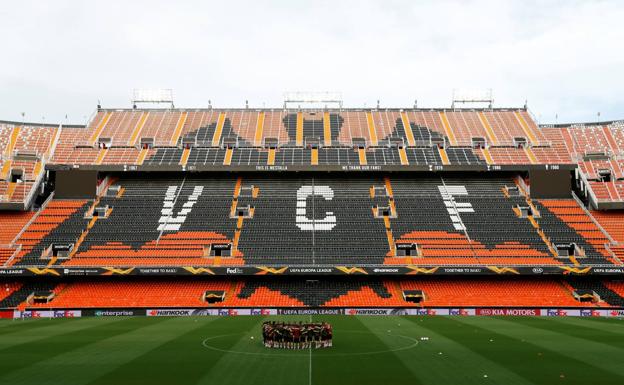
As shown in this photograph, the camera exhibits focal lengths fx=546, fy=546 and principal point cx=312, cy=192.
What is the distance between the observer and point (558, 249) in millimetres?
50500

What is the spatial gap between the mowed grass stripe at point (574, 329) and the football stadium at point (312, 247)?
212mm

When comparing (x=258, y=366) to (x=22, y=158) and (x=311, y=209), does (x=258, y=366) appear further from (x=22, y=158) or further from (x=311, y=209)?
(x=22, y=158)

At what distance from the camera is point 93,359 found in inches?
879

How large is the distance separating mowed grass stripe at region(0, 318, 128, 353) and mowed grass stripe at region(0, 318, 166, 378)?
17 centimetres

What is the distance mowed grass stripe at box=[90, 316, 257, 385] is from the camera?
60.6ft

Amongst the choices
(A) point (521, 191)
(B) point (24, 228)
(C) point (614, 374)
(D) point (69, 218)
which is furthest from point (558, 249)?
(B) point (24, 228)

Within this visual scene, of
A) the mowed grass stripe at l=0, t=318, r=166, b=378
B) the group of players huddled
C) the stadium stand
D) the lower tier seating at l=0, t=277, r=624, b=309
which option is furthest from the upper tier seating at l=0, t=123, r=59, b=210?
the group of players huddled

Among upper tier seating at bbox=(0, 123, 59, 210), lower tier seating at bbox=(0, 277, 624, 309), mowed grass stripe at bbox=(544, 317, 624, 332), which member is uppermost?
upper tier seating at bbox=(0, 123, 59, 210)

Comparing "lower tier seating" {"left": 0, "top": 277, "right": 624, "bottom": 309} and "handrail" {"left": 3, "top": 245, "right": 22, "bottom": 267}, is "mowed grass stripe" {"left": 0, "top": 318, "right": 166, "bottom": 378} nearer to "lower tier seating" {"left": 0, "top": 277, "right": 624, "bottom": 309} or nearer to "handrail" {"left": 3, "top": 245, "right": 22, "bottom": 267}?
"lower tier seating" {"left": 0, "top": 277, "right": 624, "bottom": 309}

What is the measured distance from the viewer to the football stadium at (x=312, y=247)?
2298 cm

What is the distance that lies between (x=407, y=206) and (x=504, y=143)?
15932 millimetres

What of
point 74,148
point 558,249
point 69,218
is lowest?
point 558,249

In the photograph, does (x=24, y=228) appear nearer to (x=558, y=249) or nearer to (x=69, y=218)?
(x=69, y=218)

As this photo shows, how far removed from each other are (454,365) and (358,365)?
12.0ft
